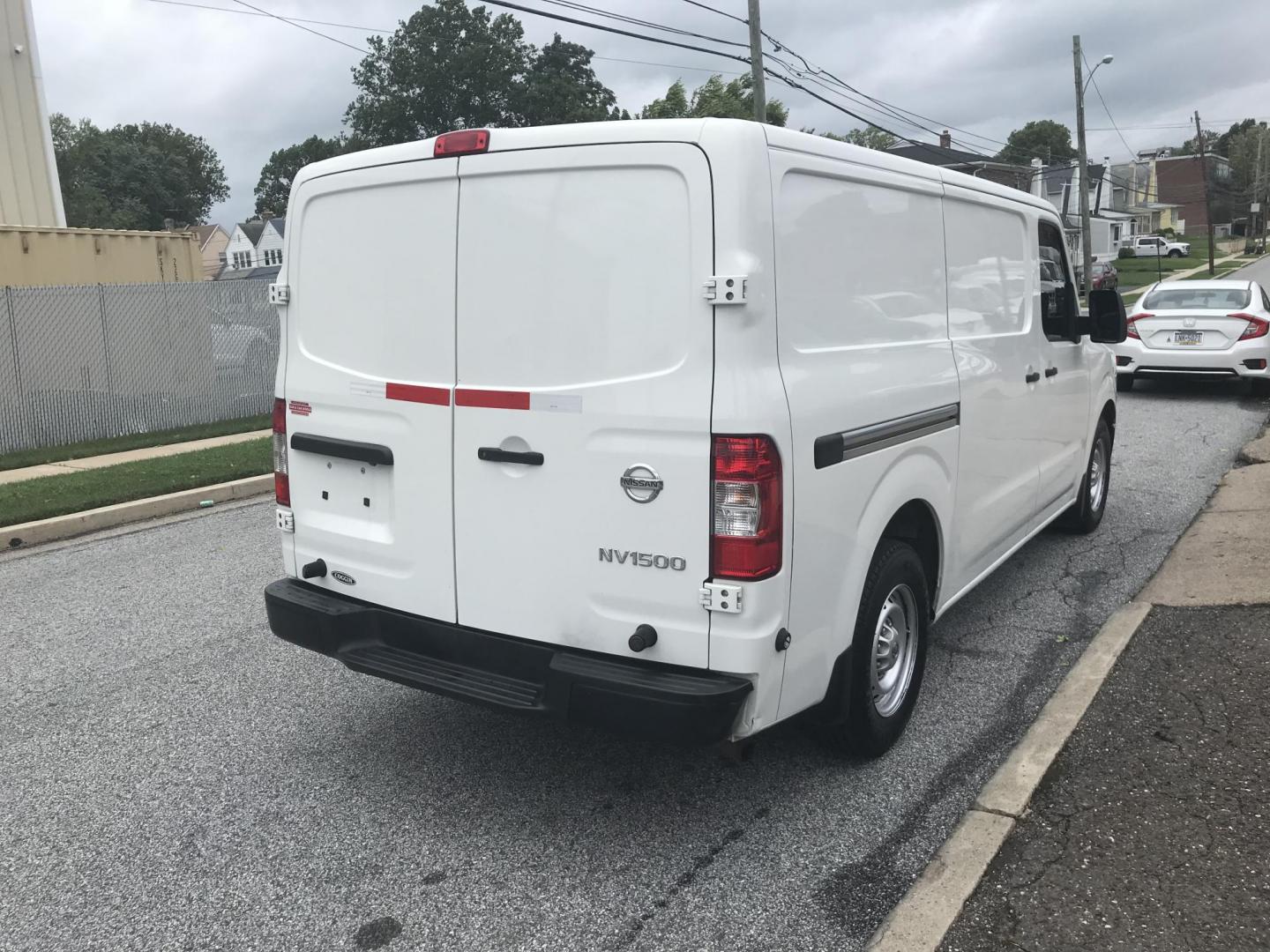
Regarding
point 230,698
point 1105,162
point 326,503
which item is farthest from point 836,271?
point 1105,162

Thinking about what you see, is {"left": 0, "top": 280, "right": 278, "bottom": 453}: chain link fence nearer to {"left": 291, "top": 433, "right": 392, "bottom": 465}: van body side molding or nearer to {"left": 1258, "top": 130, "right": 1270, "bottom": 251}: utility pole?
{"left": 291, "top": 433, "right": 392, "bottom": 465}: van body side molding

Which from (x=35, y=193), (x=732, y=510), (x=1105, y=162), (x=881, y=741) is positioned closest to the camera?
(x=732, y=510)

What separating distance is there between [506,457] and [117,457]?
9639mm

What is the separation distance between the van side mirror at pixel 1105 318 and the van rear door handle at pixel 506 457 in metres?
3.70

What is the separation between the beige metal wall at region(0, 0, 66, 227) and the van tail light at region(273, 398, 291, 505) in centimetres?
1457

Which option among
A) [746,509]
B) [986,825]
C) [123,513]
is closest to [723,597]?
[746,509]

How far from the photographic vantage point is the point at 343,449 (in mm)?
3754

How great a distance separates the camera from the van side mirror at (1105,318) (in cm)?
568

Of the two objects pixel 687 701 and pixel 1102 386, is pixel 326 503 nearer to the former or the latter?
pixel 687 701

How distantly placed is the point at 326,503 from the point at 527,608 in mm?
1029

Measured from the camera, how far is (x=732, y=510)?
2.98 m

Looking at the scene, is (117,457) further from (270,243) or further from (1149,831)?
(270,243)

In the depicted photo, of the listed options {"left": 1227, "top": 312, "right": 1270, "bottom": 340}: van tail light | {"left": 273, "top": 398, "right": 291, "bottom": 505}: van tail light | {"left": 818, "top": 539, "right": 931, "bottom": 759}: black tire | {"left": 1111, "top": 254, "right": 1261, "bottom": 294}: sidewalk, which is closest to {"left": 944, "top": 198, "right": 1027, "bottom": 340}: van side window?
{"left": 818, "top": 539, "right": 931, "bottom": 759}: black tire

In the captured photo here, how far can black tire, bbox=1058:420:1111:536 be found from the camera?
679cm
